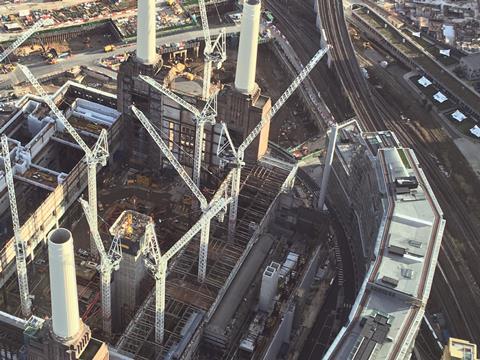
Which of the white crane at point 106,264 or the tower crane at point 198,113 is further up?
the tower crane at point 198,113

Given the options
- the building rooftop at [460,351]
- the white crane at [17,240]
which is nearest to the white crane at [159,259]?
the white crane at [17,240]

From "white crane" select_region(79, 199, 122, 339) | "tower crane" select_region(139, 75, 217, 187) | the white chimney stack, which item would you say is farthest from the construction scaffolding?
the white chimney stack

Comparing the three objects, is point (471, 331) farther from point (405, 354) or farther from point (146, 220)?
point (146, 220)

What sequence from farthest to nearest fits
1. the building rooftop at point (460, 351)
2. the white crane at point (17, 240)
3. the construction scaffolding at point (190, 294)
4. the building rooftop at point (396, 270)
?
1. the white crane at point (17, 240)
2. the construction scaffolding at point (190, 294)
3. the building rooftop at point (460, 351)
4. the building rooftop at point (396, 270)

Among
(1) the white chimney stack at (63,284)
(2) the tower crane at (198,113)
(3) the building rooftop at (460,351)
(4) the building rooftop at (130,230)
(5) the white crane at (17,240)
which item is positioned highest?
(2) the tower crane at (198,113)

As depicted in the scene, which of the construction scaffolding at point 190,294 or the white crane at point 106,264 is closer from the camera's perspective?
the white crane at point 106,264

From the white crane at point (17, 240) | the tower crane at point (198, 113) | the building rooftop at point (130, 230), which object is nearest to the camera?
the building rooftop at point (130, 230)

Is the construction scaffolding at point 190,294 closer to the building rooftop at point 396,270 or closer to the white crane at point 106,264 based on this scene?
the white crane at point 106,264
